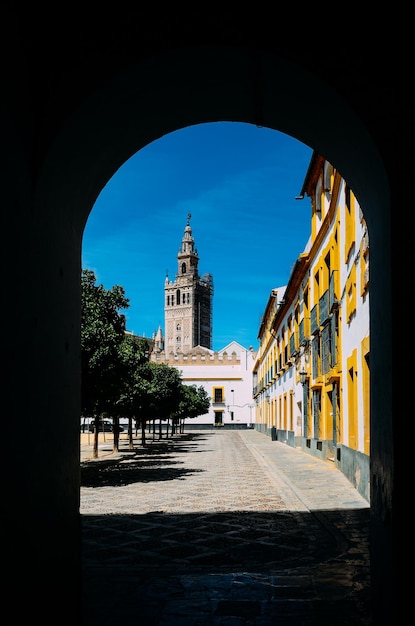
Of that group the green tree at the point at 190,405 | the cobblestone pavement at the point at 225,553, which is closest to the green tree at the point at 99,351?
the cobblestone pavement at the point at 225,553

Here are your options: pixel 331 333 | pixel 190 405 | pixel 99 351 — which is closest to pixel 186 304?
pixel 190 405

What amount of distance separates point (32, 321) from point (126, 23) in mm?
1724

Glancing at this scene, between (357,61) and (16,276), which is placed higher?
(357,61)

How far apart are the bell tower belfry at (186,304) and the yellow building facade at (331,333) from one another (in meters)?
101

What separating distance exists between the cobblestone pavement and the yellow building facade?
1490 mm

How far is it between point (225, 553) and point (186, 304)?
127 meters

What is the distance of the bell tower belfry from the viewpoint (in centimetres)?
13262

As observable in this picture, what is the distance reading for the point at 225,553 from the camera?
7.29m

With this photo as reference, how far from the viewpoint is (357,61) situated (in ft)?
12.4

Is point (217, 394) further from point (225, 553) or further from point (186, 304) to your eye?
point (186, 304)

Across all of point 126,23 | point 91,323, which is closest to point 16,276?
point 126,23

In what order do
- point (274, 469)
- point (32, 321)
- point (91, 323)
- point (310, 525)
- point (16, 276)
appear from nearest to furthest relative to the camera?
point (16, 276) → point (32, 321) → point (310, 525) → point (91, 323) → point (274, 469)

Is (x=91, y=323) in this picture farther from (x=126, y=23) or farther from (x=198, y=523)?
(x=126, y=23)

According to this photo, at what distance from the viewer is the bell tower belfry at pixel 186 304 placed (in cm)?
13262
